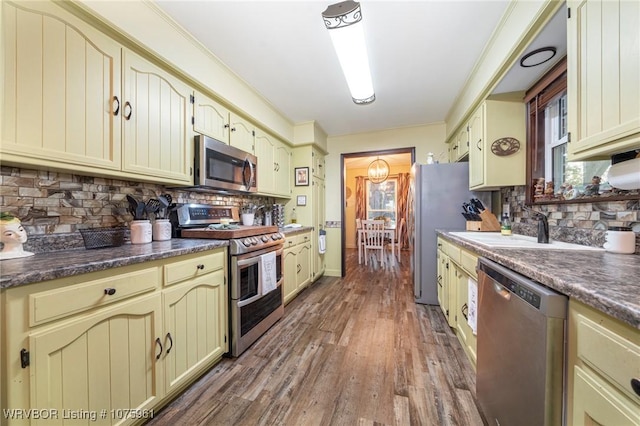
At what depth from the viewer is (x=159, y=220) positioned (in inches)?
64.6

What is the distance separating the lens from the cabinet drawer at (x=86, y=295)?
79cm

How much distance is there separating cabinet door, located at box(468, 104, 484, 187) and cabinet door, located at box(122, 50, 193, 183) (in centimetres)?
254

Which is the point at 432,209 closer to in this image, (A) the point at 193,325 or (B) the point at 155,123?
(A) the point at 193,325

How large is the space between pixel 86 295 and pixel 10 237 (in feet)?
1.50

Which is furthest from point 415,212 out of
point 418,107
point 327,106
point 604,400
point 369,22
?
point 604,400

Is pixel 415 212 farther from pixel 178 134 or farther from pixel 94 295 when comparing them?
pixel 94 295

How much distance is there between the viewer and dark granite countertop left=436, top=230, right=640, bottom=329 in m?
0.53

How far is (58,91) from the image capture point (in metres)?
1.10

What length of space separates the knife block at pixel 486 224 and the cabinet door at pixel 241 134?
98.3 inches

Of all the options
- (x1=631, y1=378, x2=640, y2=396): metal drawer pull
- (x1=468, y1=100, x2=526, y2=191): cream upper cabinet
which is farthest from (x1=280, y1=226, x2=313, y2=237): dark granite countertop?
(x1=631, y1=378, x2=640, y2=396): metal drawer pull

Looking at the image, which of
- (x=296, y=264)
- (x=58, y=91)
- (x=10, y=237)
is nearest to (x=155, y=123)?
(x=58, y=91)

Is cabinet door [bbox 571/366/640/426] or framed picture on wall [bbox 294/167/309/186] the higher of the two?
framed picture on wall [bbox 294/167/309/186]

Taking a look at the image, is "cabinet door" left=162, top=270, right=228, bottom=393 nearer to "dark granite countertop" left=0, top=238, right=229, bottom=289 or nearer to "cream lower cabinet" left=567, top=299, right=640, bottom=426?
"dark granite countertop" left=0, top=238, right=229, bottom=289

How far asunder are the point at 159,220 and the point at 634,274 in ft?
7.75
